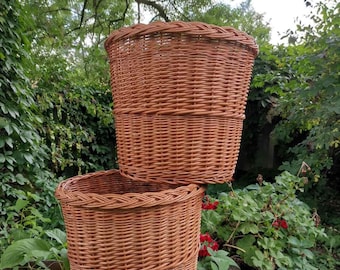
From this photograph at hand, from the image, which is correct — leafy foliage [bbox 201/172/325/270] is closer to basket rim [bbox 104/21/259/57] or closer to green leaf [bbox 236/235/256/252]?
green leaf [bbox 236/235/256/252]

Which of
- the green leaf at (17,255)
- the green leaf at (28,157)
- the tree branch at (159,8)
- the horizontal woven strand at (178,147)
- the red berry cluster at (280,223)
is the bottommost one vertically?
the red berry cluster at (280,223)

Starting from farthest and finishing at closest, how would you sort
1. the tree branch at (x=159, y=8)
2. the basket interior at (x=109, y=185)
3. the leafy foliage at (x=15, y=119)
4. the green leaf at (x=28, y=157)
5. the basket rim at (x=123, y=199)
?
the tree branch at (x=159, y=8), the green leaf at (x=28, y=157), the leafy foliage at (x=15, y=119), the basket interior at (x=109, y=185), the basket rim at (x=123, y=199)

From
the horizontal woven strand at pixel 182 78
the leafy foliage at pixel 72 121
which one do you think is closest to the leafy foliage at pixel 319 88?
the horizontal woven strand at pixel 182 78

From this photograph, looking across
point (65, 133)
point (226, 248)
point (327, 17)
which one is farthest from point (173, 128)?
point (65, 133)

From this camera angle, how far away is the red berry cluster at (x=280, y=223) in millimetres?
1529

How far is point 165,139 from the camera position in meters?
1.06

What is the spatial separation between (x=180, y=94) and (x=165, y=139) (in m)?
0.16

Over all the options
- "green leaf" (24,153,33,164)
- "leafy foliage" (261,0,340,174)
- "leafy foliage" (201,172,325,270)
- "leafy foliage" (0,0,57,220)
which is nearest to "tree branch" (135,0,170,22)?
"leafy foliage" (261,0,340,174)

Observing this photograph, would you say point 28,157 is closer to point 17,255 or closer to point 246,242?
point 17,255

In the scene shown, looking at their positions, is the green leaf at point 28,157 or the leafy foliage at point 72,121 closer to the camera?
the green leaf at point 28,157

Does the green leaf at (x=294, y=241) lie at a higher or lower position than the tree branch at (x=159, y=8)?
lower

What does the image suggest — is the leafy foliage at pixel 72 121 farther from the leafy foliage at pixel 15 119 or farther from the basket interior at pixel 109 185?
the basket interior at pixel 109 185

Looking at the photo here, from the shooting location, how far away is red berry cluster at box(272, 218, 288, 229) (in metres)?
1.53

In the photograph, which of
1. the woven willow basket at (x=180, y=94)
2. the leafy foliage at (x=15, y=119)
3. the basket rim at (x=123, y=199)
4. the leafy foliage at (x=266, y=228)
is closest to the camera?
the basket rim at (x=123, y=199)
